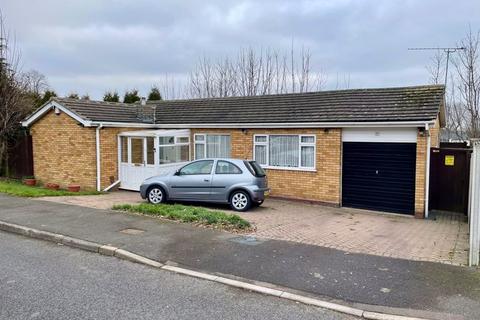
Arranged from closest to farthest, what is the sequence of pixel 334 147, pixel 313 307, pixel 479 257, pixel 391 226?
pixel 313 307, pixel 479 257, pixel 391 226, pixel 334 147

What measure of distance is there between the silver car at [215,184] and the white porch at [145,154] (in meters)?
2.80

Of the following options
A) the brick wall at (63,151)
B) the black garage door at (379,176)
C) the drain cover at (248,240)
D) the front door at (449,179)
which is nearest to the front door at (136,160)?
the brick wall at (63,151)

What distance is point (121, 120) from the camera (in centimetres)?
1598

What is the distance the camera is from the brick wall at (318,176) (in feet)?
42.6

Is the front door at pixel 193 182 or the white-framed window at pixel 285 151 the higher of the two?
the white-framed window at pixel 285 151

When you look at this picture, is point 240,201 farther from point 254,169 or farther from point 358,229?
point 358,229

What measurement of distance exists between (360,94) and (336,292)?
9494 mm

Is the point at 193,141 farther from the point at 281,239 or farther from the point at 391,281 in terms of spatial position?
the point at 391,281

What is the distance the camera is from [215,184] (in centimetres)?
1172

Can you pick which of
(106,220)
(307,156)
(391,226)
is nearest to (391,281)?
(391,226)

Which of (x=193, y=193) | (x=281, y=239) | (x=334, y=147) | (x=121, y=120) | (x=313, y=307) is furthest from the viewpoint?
(x=121, y=120)

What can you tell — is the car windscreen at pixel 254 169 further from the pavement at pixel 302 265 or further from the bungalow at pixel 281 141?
the pavement at pixel 302 265

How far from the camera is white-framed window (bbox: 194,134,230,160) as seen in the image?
15.6 m

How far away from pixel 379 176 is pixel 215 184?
4902 millimetres
